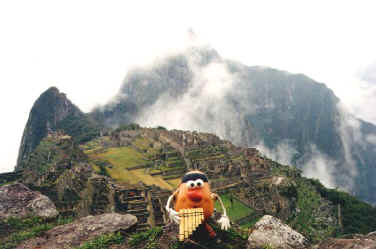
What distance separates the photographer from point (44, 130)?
113688mm

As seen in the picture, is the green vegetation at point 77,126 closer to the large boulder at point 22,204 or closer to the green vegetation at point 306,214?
the green vegetation at point 306,214

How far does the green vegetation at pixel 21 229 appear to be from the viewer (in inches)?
380

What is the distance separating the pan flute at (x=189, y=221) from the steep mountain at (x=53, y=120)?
337 ft

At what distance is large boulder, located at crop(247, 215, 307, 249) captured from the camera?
26.0ft

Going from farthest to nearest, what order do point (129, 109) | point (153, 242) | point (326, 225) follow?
point (129, 109), point (326, 225), point (153, 242)

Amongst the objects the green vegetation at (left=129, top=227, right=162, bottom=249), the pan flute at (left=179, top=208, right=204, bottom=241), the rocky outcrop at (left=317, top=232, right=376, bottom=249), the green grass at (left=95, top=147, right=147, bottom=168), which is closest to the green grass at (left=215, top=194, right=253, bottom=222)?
the green vegetation at (left=129, top=227, right=162, bottom=249)

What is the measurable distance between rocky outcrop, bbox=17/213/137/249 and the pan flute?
3.37 meters

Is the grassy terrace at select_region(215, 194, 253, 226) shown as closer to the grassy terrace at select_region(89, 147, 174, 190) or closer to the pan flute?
the grassy terrace at select_region(89, 147, 174, 190)

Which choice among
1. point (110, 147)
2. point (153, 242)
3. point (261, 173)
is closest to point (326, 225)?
point (261, 173)

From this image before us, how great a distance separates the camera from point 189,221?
7.36 meters

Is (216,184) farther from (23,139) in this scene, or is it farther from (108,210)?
(23,139)

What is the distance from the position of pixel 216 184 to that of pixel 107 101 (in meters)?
154

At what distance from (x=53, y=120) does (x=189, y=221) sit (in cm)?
12738

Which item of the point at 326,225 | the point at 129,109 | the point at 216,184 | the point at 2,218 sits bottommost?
the point at 326,225
